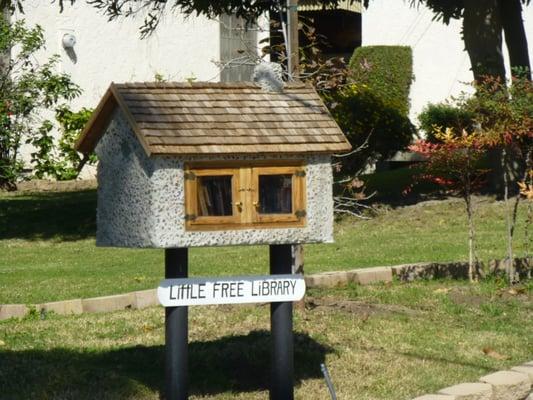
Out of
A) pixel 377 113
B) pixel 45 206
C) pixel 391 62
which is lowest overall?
pixel 45 206

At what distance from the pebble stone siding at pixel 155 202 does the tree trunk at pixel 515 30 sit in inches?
496

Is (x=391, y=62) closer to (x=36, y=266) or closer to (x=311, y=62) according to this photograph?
(x=36, y=266)

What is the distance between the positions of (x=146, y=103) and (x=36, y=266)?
7.81 meters

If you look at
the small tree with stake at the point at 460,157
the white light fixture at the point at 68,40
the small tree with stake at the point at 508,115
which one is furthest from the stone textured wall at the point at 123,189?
the white light fixture at the point at 68,40

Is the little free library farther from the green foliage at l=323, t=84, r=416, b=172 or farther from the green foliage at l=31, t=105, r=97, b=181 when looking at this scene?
the green foliage at l=31, t=105, r=97, b=181

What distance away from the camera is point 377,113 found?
21516 mm

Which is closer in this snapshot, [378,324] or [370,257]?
[378,324]

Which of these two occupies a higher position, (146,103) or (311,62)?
(311,62)

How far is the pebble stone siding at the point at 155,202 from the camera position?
721cm

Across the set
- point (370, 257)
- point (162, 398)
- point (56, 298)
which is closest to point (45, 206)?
point (370, 257)

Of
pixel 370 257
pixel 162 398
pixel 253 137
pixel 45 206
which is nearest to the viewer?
pixel 253 137

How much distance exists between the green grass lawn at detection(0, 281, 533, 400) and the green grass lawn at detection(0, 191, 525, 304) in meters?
2.11

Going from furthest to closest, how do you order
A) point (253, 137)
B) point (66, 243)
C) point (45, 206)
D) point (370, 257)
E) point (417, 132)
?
point (417, 132) → point (45, 206) → point (66, 243) → point (370, 257) → point (253, 137)

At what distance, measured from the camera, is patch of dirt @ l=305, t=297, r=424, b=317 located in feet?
35.2
